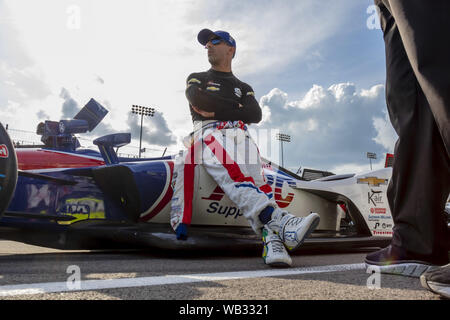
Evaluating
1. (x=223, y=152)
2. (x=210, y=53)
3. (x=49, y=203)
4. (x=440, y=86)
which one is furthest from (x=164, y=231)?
(x=440, y=86)

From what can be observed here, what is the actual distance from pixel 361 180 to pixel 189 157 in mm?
1795

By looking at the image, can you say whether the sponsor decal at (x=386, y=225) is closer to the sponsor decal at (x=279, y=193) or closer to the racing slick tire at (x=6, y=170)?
the sponsor decal at (x=279, y=193)

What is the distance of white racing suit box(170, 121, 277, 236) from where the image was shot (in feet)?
8.46

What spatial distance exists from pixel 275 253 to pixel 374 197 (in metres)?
2.03

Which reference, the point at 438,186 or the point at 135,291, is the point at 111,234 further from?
the point at 438,186

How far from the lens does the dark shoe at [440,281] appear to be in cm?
116

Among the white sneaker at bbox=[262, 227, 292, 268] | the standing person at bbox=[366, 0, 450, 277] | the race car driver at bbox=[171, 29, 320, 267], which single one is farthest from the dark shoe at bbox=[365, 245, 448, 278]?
the race car driver at bbox=[171, 29, 320, 267]

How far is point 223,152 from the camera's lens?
2.72 metres

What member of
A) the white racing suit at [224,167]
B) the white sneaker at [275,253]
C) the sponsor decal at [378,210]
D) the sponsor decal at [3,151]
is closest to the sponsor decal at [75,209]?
the white racing suit at [224,167]

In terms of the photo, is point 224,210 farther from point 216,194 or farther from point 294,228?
point 294,228

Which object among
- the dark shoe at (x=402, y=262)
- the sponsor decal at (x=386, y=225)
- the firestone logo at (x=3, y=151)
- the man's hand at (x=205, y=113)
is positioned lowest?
the dark shoe at (x=402, y=262)

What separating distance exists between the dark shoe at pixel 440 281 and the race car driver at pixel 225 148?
43.7 inches

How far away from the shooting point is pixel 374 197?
12.6 feet

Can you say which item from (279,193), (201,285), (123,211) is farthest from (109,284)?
(279,193)
